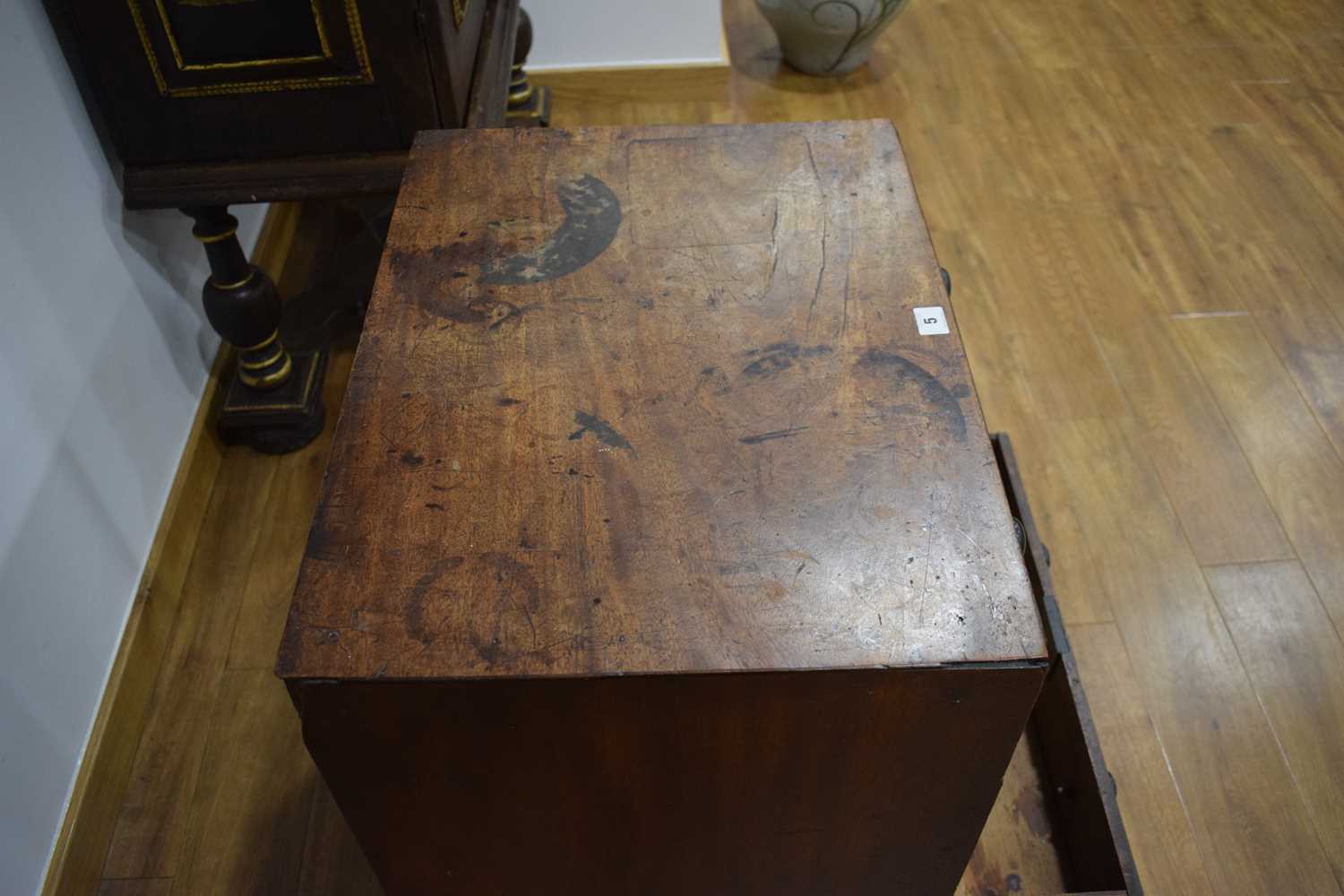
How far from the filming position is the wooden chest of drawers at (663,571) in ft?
2.59

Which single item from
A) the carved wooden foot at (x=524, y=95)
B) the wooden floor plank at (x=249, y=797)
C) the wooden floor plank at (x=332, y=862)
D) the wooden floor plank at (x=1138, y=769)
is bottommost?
the wooden floor plank at (x=1138, y=769)

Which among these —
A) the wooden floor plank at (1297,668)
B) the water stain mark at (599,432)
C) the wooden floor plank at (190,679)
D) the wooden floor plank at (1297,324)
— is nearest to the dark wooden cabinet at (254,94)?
the wooden floor plank at (190,679)

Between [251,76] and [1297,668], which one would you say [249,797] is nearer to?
[251,76]

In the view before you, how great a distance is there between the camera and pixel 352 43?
51.3 inches

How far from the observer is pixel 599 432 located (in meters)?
0.92

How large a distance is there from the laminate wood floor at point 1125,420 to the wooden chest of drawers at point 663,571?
20.0 inches

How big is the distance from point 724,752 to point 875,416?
31cm

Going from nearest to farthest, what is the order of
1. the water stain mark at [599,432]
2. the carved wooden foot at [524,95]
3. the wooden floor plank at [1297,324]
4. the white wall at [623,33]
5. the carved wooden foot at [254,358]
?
the water stain mark at [599,432], the carved wooden foot at [254,358], the wooden floor plank at [1297,324], the carved wooden foot at [524,95], the white wall at [623,33]

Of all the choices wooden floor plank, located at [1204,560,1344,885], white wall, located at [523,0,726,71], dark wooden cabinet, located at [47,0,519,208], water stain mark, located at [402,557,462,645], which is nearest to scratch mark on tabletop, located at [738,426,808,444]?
water stain mark, located at [402,557,462,645]

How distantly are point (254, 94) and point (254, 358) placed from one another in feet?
1.55

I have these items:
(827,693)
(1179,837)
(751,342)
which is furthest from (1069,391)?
(827,693)

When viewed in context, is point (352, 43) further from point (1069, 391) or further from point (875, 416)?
point (1069, 391)

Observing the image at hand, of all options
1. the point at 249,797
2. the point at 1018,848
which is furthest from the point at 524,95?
the point at 1018,848

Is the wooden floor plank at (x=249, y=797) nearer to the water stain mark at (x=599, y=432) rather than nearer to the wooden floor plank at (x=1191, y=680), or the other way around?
the water stain mark at (x=599, y=432)
